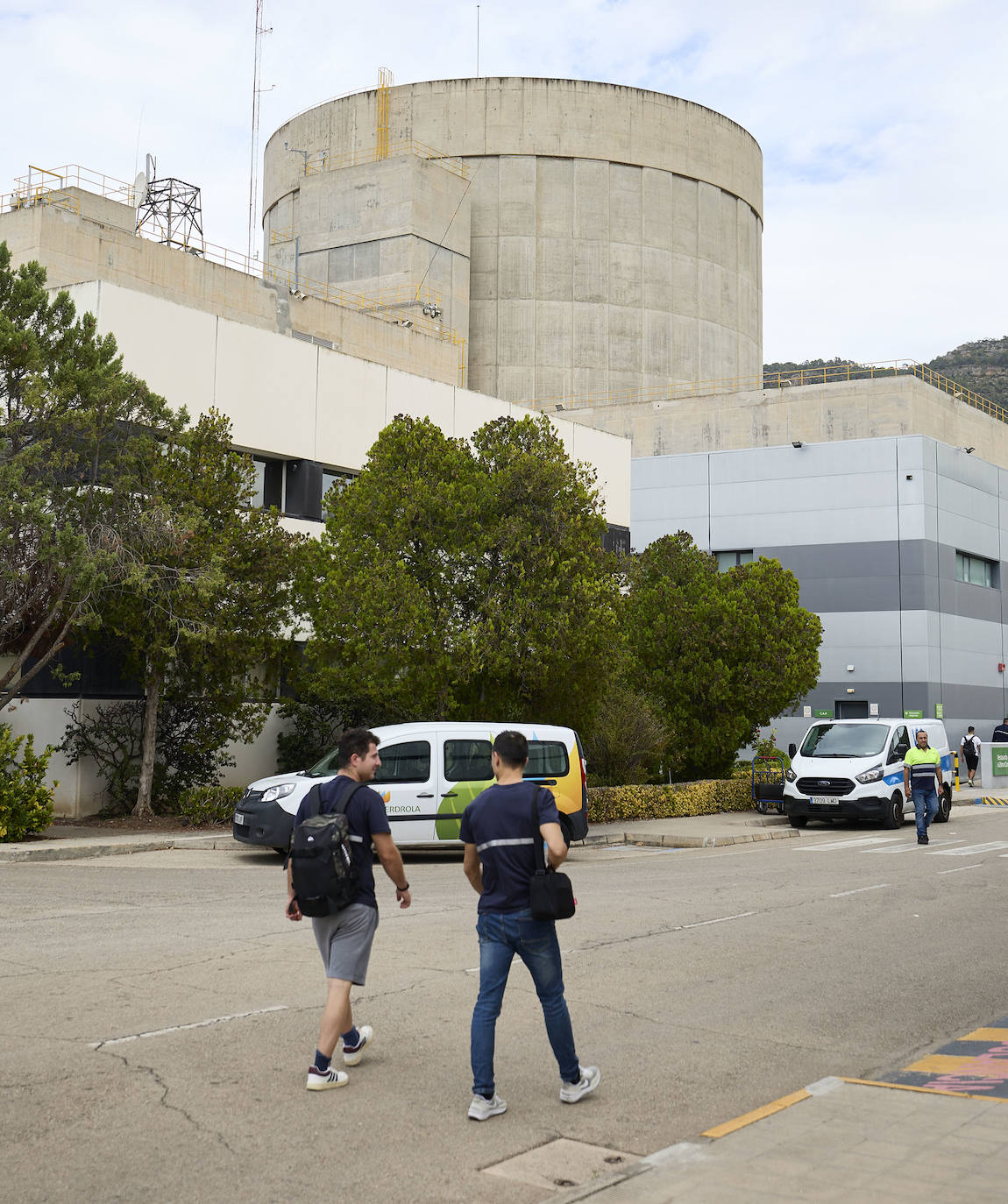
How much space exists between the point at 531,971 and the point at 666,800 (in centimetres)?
2001

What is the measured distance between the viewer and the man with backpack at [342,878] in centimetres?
620

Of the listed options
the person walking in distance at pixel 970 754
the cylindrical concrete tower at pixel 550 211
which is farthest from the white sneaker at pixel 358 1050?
the cylindrical concrete tower at pixel 550 211

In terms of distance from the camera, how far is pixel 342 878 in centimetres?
623

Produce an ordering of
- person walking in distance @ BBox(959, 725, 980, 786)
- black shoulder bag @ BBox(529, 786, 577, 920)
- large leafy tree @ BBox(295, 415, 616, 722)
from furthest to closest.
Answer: person walking in distance @ BBox(959, 725, 980, 786)
large leafy tree @ BBox(295, 415, 616, 722)
black shoulder bag @ BBox(529, 786, 577, 920)

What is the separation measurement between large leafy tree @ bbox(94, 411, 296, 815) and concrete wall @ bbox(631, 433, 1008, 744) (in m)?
28.0

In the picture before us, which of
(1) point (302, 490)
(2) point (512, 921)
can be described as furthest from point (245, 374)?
(2) point (512, 921)

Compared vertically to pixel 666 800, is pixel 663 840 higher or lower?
lower

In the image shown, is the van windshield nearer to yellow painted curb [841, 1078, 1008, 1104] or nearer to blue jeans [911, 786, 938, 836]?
blue jeans [911, 786, 938, 836]

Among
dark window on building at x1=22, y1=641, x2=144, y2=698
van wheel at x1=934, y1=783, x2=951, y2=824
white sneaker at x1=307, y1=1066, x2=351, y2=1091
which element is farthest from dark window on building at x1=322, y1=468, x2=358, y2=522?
white sneaker at x1=307, y1=1066, x2=351, y2=1091

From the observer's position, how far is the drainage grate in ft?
16.5

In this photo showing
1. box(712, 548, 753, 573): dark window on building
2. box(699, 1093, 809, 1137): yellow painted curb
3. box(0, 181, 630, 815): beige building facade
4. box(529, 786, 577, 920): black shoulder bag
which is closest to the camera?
box(699, 1093, 809, 1137): yellow painted curb

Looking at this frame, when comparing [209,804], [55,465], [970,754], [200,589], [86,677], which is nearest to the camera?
[55,465]

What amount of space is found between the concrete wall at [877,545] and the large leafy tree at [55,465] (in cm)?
3084

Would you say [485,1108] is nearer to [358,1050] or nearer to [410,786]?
[358,1050]
